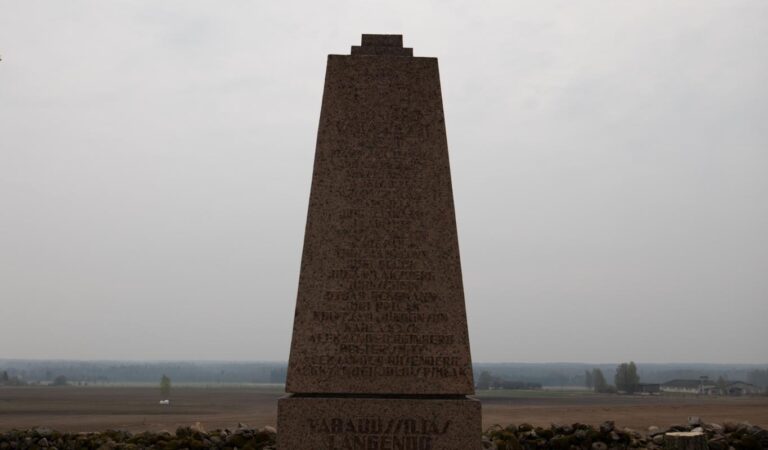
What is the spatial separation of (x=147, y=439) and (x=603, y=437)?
689cm

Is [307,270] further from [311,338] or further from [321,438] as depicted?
[321,438]

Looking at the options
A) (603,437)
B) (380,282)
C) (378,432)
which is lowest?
(603,437)

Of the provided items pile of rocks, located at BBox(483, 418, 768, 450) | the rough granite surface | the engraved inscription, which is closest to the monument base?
the engraved inscription

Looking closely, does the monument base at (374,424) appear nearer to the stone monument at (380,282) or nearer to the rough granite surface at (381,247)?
the stone monument at (380,282)

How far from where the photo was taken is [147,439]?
11.2 meters

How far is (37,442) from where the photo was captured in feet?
39.3

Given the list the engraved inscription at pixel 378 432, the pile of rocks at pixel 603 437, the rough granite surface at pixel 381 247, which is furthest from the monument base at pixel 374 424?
the pile of rocks at pixel 603 437

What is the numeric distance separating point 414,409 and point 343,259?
1479 millimetres

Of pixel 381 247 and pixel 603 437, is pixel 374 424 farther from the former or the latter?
pixel 603 437

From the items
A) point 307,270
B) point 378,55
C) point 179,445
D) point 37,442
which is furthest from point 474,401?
point 37,442

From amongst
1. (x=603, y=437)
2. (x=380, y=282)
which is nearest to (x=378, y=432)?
(x=380, y=282)

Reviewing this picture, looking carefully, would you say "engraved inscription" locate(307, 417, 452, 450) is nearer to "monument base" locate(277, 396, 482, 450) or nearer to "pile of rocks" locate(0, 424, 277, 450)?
"monument base" locate(277, 396, 482, 450)

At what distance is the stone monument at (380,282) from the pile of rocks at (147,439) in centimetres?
447

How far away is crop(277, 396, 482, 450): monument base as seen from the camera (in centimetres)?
648
